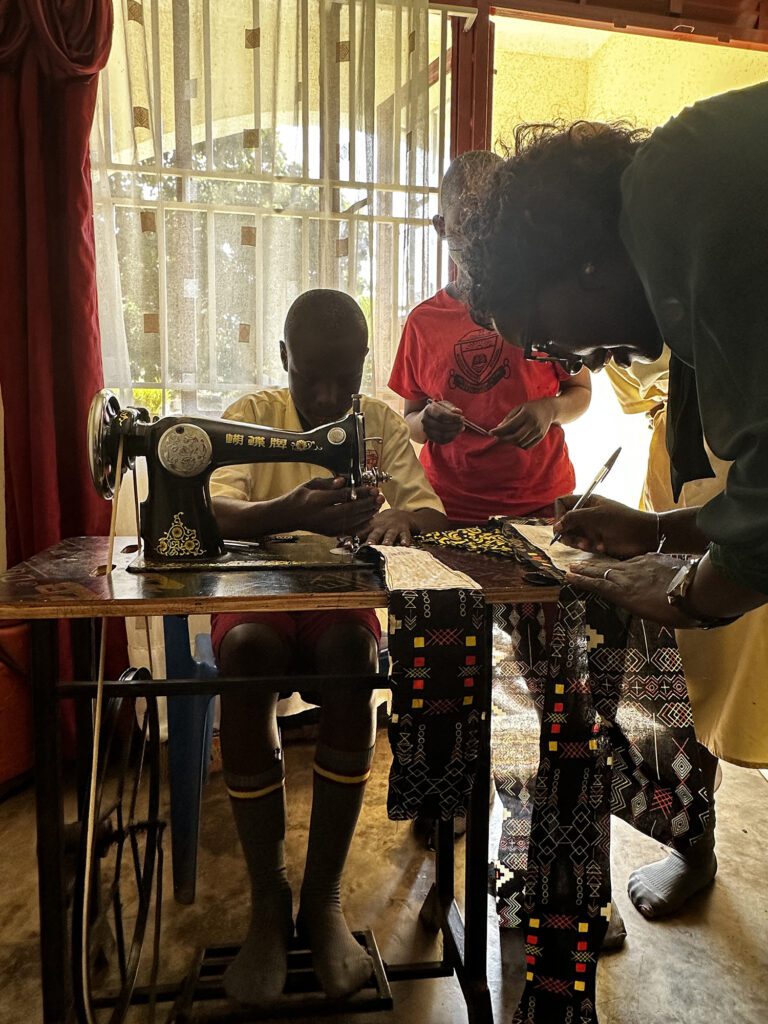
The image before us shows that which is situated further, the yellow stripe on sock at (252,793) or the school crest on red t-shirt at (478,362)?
the school crest on red t-shirt at (478,362)

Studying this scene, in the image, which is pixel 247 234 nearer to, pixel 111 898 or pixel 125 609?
pixel 125 609

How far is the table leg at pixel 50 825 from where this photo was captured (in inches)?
54.7

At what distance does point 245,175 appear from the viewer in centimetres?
285

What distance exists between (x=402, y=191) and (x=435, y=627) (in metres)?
2.22

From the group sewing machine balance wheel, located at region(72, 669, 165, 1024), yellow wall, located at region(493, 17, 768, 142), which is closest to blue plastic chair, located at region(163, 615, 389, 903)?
sewing machine balance wheel, located at region(72, 669, 165, 1024)

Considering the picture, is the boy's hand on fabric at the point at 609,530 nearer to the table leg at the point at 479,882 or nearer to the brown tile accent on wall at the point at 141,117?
the table leg at the point at 479,882

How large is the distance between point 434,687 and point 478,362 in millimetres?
1207

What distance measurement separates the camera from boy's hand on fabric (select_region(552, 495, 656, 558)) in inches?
62.4

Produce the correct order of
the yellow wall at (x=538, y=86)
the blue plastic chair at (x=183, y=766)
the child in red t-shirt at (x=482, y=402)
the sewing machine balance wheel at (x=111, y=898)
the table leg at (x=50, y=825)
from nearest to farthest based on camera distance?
1. the table leg at (x=50, y=825)
2. the sewing machine balance wheel at (x=111, y=898)
3. the blue plastic chair at (x=183, y=766)
4. the child in red t-shirt at (x=482, y=402)
5. the yellow wall at (x=538, y=86)

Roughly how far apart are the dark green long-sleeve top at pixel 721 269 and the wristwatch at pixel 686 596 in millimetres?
112

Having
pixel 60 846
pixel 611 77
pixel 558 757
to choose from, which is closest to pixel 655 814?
pixel 558 757

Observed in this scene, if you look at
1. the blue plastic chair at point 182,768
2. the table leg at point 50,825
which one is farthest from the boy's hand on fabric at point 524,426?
the table leg at point 50,825

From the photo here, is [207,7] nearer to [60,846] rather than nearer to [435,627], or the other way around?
[435,627]

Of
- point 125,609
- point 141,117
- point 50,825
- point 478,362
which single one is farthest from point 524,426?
point 141,117
